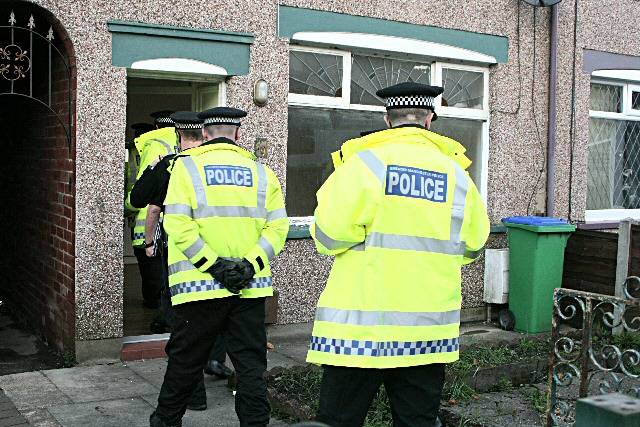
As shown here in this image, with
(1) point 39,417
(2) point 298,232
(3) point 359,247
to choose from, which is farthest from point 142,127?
(3) point 359,247

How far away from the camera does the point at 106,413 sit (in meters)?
5.65

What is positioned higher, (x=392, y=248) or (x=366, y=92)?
(x=366, y=92)

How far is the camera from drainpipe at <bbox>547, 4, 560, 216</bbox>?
9.70 meters

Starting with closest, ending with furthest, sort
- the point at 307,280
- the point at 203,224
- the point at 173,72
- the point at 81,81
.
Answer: the point at 203,224 → the point at 81,81 → the point at 173,72 → the point at 307,280

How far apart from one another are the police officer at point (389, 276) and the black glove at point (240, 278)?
3.39 ft

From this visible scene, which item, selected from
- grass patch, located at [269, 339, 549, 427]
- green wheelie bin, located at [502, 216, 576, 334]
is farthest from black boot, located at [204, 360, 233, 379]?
green wheelie bin, located at [502, 216, 576, 334]

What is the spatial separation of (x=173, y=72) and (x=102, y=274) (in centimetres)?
174

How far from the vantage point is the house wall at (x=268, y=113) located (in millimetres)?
6727

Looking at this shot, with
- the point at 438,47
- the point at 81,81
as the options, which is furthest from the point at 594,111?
the point at 81,81

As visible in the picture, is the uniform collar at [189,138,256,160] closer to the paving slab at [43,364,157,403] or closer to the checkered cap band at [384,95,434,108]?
the checkered cap band at [384,95,434,108]

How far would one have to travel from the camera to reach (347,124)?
856cm

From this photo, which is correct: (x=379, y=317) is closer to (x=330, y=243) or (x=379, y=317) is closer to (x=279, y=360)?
(x=330, y=243)

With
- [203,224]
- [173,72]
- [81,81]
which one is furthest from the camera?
[173,72]

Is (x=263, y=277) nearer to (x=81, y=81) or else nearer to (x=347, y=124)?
(x=81, y=81)
